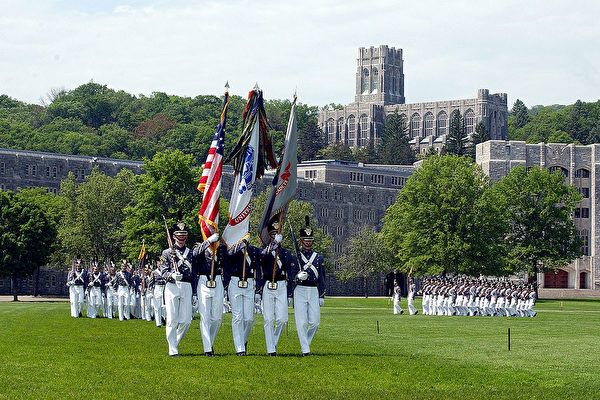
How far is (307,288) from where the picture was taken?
93.5 feet

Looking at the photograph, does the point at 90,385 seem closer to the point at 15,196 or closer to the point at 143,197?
the point at 143,197

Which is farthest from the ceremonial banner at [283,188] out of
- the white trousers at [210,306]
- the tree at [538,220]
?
the tree at [538,220]

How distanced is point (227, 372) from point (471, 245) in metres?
75.0

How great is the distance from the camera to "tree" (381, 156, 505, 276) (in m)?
97.8

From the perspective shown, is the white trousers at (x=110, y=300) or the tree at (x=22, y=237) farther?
the tree at (x=22, y=237)

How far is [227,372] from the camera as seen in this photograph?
23.9 metres

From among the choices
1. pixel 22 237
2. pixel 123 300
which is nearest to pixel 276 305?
pixel 123 300

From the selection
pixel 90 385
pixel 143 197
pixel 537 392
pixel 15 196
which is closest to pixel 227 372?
pixel 90 385

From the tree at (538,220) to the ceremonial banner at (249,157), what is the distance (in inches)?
3250

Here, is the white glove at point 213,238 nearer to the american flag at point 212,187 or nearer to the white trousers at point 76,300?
the american flag at point 212,187

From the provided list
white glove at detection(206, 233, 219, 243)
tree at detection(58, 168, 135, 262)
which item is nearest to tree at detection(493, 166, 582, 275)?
tree at detection(58, 168, 135, 262)

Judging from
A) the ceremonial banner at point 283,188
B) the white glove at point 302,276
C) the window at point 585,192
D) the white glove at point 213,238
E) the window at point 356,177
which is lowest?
the white glove at point 302,276

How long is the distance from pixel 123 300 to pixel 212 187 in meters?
22.5

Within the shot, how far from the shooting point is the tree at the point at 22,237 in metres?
96.9
